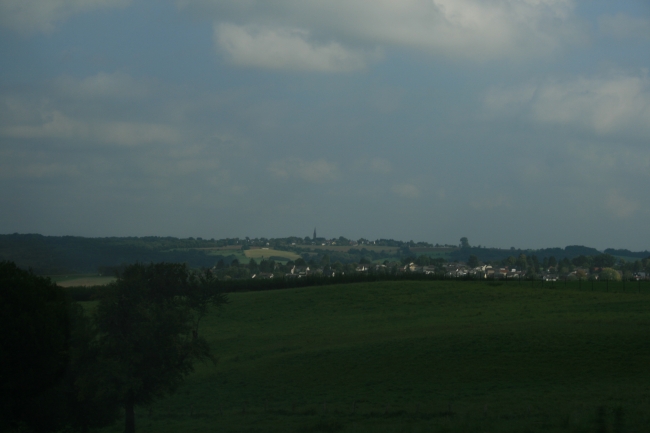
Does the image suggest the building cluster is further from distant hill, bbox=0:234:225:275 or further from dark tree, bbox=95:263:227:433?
dark tree, bbox=95:263:227:433

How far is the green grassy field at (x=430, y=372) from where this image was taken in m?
20.0

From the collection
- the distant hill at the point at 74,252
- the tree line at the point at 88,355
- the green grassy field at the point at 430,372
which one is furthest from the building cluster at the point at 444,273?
the tree line at the point at 88,355

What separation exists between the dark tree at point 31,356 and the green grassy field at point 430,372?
10.1 ft

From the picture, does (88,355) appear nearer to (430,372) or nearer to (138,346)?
(138,346)

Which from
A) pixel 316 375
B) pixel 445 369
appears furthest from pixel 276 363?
pixel 445 369

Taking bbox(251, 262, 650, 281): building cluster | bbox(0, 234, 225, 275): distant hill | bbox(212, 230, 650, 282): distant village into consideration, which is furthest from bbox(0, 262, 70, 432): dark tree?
bbox(251, 262, 650, 281): building cluster

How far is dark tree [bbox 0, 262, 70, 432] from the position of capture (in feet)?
77.4

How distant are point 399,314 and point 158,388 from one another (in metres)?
38.7

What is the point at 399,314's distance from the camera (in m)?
58.6

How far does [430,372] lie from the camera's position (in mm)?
31922

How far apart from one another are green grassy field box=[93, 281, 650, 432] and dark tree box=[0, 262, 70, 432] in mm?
3078

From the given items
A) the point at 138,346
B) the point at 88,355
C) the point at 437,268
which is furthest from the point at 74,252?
the point at 437,268

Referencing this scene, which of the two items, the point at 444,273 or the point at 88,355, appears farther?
the point at 444,273

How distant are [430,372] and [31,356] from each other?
19723 millimetres
